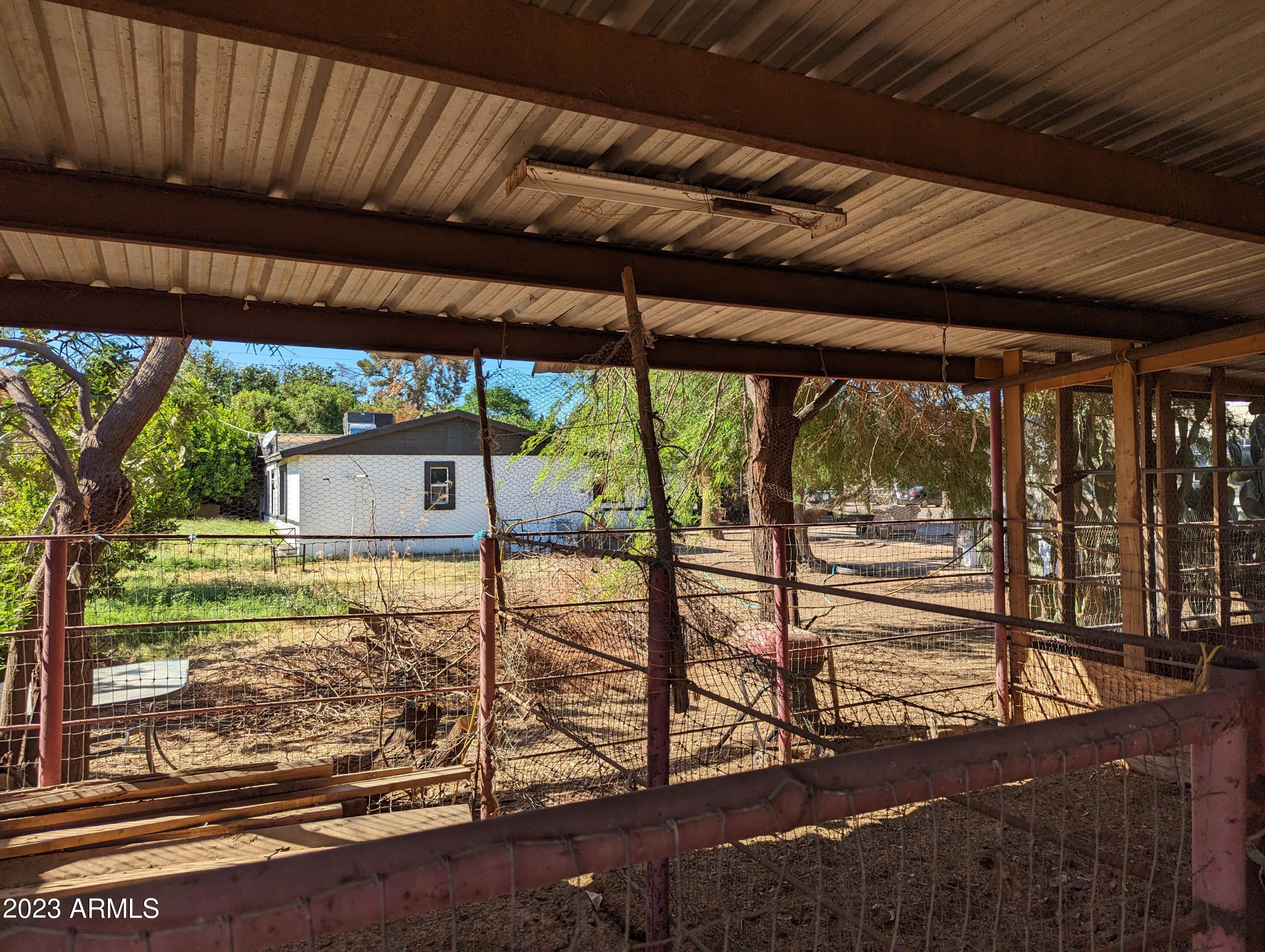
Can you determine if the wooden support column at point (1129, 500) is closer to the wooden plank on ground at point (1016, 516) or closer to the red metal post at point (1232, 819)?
the wooden plank on ground at point (1016, 516)

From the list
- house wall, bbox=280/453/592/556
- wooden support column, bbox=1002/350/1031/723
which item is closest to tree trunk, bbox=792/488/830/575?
wooden support column, bbox=1002/350/1031/723

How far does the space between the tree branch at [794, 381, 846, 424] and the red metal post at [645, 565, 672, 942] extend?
482cm

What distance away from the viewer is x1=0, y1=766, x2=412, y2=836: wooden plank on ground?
3.96 m

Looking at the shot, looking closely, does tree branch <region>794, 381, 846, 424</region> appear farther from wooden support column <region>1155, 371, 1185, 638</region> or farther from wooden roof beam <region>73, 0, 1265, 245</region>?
wooden roof beam <region>73, 0, 1265, 245</region>

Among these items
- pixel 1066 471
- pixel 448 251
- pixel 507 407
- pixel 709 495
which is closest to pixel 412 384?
pixel 507 407

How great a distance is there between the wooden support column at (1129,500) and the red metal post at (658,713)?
475 cm

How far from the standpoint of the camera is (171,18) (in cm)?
180

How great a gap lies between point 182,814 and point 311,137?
349 centimetres

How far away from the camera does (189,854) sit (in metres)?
3.92

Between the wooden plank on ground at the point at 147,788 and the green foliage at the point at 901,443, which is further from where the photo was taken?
the green foliage at the point at 901,443

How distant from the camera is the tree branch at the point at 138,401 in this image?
6672 mm

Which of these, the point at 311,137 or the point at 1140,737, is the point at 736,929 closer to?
the point at 1140,737

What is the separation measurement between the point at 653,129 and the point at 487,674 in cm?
335

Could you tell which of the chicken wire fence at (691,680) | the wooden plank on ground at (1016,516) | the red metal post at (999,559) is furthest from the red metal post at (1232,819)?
the wooden plank on ground at (1016,516)
